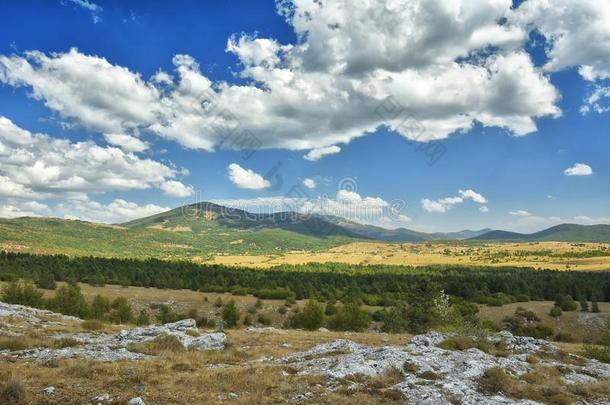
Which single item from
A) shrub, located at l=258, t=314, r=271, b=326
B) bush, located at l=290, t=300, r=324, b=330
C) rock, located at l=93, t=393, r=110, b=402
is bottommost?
shrub, located at l=258, t=314, r=271, b=326

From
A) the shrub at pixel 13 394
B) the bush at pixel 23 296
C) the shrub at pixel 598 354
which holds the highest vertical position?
the shrub at pixel 13 394

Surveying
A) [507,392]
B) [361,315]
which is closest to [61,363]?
[507,392]

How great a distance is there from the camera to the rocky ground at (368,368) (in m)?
17.3

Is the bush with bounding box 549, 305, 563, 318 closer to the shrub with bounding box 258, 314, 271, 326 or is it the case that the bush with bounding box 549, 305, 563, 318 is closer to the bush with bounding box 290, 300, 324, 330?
the bush with bounding box 290, 300, 324, 330

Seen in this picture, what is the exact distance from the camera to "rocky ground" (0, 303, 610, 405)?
1734cm

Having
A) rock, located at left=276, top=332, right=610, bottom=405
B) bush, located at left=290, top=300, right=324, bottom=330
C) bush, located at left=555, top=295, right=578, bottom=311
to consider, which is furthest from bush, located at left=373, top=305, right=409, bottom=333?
bush, located at left=555, top=295, right=578, bottom=311

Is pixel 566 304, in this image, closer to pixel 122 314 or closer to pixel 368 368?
pixel 368 368

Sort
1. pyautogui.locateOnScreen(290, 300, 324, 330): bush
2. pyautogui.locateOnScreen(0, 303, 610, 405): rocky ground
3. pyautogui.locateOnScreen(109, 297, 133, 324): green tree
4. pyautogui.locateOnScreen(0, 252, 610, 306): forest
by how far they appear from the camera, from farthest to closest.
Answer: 1. pyautogui.locateOnScreen(0, 252, 610, 306): forest
2. pyautogui.locateOnScreen(290, 300, 324, 330): bush
3. pyautogui.locateOnScreen(109, 297, 133, 324): green tree
4. pyautogui.locateOnScreen(0, 303, 610, 405): rocky ground

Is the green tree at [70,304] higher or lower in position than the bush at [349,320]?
higher

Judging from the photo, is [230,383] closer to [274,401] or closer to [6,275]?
[274,401]

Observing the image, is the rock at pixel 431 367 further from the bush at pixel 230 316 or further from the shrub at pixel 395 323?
the bush at pixel 230 316

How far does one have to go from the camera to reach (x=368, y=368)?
69.3ft

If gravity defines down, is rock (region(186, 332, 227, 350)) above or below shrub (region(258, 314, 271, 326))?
above

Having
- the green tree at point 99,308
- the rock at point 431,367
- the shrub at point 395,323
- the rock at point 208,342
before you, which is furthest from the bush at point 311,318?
the rock at point 431,367
